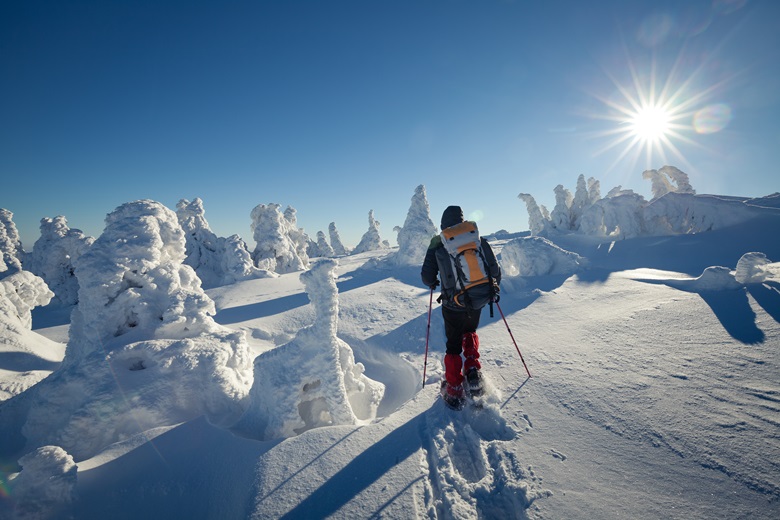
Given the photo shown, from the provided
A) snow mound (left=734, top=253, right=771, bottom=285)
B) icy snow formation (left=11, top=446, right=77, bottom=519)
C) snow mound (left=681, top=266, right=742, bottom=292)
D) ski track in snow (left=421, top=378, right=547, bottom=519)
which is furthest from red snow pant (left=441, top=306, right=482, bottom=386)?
snow mound (left=734, top=253, right=771, bottom=285)

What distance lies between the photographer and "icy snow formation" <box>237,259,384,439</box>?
15.5 ft

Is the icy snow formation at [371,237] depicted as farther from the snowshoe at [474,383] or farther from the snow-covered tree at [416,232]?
the snowshoe at [474,383]

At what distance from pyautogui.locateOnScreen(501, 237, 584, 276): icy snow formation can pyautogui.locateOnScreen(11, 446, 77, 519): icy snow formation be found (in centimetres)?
1567

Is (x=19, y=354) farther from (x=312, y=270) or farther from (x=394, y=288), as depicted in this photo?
(x=394, y=288)

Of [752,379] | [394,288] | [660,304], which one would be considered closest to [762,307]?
[660,304]

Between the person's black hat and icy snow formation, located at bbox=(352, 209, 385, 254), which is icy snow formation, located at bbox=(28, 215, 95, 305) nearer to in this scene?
the person's black hat

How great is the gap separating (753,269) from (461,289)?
25.6ft

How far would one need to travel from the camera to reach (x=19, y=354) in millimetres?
9164

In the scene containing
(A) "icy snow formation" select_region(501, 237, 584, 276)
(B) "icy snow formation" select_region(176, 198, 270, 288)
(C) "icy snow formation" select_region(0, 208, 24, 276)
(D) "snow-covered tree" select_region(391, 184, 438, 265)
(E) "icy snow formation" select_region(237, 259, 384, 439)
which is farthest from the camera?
(B) "icy snow formation" select_region(176, 198, 270, 288)

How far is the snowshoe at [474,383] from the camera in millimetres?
4176

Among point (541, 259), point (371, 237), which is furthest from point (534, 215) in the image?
point (541, 259)

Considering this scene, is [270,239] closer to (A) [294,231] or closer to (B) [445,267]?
(A) [294,231]

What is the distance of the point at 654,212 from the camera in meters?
24.6

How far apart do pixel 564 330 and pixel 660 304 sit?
2.30 m
